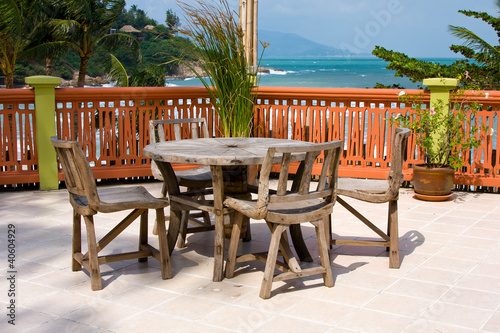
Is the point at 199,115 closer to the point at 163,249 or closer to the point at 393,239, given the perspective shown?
the point at 163,249

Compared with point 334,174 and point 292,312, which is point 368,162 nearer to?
point 334,174

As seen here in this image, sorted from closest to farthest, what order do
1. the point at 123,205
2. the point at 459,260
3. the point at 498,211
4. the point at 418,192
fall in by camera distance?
the point at 123,205 → the point at 459,260 → the point at 498,211 → the point at 418,192

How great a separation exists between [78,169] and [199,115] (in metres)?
3.71

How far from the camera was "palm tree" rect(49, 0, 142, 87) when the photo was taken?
64.6 feet

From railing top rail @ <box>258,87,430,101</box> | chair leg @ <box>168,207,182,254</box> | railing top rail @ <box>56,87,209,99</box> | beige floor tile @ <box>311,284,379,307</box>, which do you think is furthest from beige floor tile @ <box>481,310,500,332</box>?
railing top rail @ <box>56,87,209,99</box>

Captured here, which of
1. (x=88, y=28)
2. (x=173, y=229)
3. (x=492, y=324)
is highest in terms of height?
(x=88, y=28)

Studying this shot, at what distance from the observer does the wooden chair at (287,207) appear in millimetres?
3402

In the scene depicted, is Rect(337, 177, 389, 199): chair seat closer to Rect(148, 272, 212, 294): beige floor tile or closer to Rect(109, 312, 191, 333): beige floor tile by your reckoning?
Rect(148, 272, 212, 294): beige floor tile

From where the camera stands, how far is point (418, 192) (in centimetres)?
631

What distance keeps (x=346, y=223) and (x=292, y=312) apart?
2206 mm

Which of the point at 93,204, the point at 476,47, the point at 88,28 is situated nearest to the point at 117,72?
the point at 88,28

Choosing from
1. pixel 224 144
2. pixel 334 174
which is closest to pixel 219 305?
pixel 334 174

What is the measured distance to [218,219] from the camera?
3.88 m

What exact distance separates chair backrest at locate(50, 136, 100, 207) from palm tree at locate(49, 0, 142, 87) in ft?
52.7
